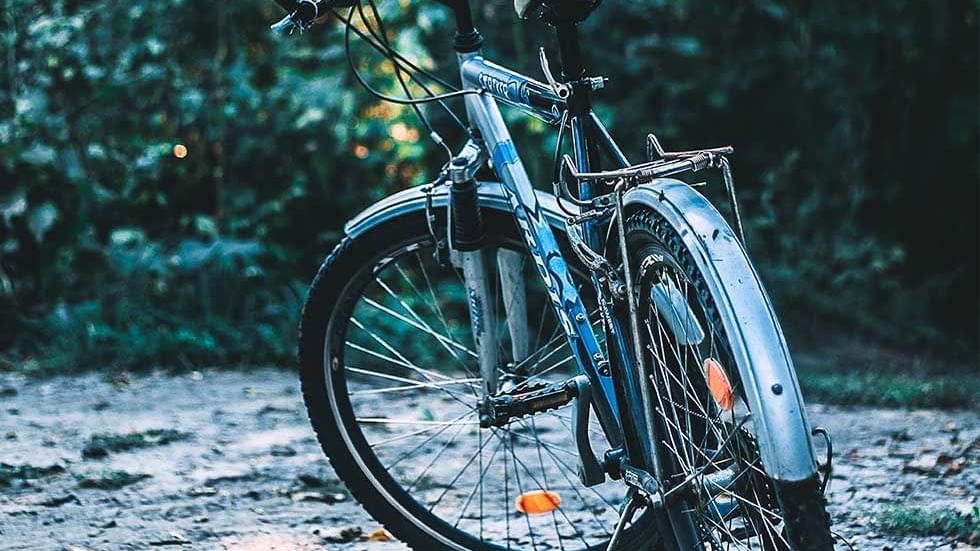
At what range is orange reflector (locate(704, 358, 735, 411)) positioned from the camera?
1.82m

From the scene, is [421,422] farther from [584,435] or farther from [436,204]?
[584,435]

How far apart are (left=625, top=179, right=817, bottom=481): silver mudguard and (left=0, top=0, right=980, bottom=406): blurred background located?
2806 millimetres

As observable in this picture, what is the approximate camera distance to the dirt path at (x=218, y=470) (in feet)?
9.30

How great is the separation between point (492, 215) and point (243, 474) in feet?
4.16

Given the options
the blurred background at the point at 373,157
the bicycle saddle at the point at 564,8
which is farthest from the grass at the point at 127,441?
the bicycle saddle at the point at 564,8

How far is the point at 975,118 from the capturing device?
6184 mm

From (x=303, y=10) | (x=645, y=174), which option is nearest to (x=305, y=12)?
(x=303, y=10)

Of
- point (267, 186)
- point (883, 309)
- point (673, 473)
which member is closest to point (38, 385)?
point (267, 186)

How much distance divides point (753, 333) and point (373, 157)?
389 cm

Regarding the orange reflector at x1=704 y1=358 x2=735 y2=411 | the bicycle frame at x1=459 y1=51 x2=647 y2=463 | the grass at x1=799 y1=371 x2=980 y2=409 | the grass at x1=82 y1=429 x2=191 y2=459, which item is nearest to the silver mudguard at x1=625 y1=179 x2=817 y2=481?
the orange reflector at x1=704 y1=358 x2=735 y2=411

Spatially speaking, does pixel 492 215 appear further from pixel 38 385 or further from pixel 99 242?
pixel 99 242

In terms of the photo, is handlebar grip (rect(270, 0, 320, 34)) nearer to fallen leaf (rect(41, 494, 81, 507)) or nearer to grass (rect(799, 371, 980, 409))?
fallen leaf (rect(41, 494, 81, 507))

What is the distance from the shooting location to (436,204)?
2572 millimetres

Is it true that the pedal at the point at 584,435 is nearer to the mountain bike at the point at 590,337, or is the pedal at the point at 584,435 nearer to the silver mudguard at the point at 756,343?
the mountain bike at the point at 590,337
